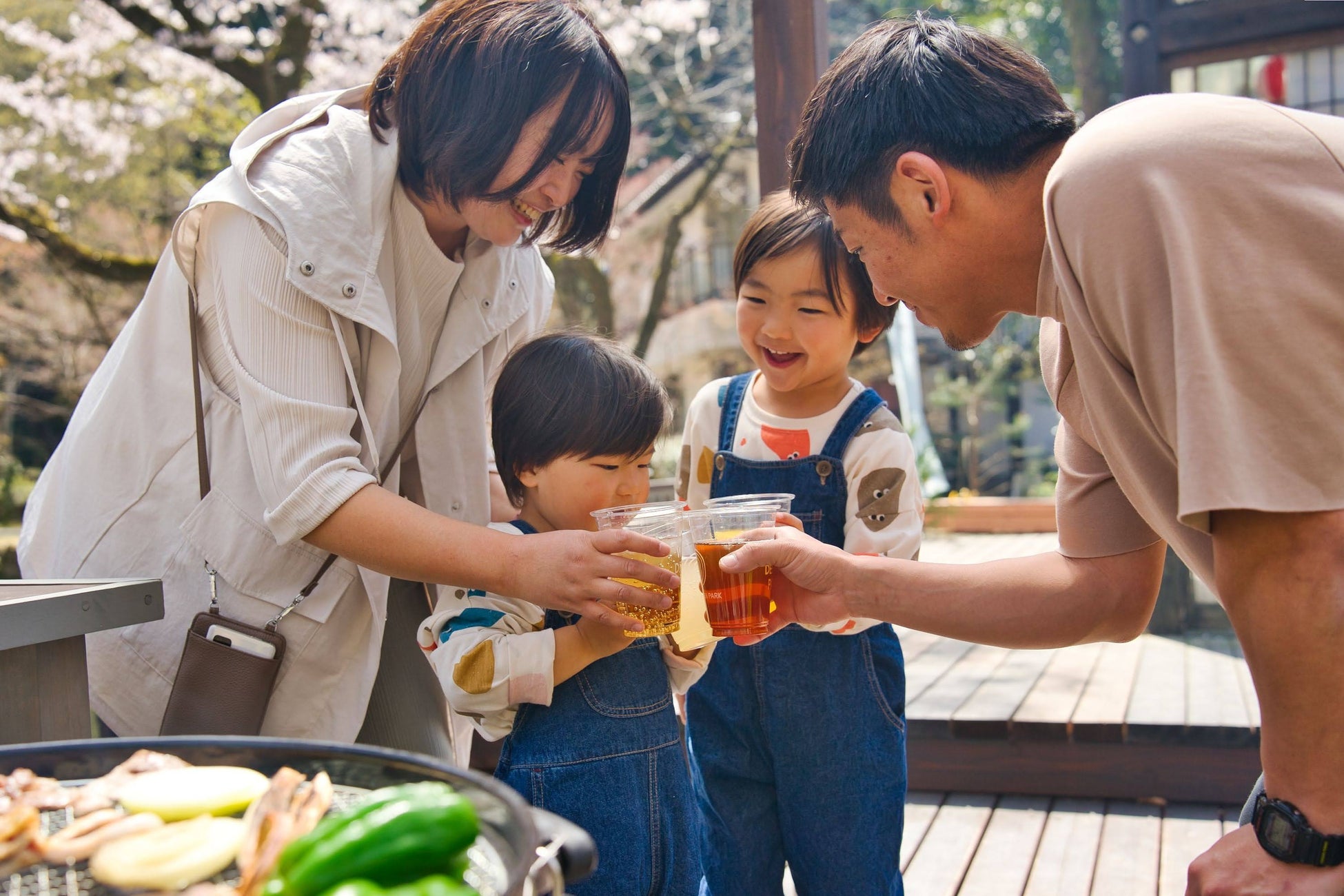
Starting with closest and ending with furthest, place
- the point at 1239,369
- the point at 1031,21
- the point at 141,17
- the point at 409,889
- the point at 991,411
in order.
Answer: the point at 409,889 → the point at 1239,369 → the point at 141,17 → the point at 991,411 → the point at 1031,21

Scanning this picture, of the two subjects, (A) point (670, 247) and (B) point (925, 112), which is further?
(A) point (670, 247)

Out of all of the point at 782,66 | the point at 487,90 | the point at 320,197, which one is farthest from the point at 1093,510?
Answer: the point at 782,66

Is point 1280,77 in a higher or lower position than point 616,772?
higher

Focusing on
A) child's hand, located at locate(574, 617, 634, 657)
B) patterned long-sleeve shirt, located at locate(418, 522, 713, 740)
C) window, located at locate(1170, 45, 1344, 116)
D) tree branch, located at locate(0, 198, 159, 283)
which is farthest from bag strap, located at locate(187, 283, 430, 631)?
tree branch, located at locate(0, 198, 159, 283)

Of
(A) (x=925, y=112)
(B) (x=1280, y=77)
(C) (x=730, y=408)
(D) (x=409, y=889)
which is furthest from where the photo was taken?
(B) (x=1280, y=77)

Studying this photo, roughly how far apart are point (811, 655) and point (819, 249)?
0.79 meters

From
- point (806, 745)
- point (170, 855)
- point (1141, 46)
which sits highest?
point (1141, 46)

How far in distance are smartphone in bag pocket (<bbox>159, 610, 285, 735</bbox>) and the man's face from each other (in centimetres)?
112

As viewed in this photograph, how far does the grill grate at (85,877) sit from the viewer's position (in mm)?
880

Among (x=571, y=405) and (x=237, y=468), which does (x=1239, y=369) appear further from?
(x=237, y=468)

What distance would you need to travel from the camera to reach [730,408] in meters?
2.44

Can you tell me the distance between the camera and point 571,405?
193 cm

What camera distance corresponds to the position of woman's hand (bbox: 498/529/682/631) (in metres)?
1.57

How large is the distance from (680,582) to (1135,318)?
75cm
